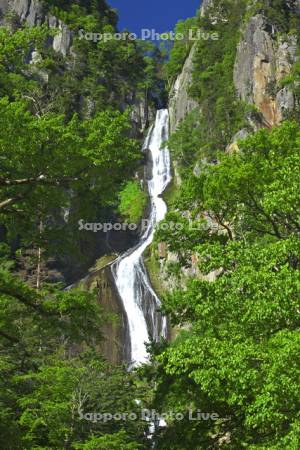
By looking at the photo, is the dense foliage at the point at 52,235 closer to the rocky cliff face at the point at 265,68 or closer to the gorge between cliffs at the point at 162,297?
the gorge between cliffs at the point at 162,297

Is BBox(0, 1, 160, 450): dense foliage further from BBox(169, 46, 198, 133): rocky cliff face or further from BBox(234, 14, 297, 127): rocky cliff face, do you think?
BBox(169, 46, 198, 133): rocky cliff face

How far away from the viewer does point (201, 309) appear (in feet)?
37.1

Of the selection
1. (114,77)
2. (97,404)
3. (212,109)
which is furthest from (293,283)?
(114,77)

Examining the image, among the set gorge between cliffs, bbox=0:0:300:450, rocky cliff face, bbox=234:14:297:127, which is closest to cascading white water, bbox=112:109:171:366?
rocky cliff face, bbox=234:14:297:127

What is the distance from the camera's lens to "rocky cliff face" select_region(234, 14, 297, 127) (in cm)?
5216

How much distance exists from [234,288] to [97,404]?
304 inches

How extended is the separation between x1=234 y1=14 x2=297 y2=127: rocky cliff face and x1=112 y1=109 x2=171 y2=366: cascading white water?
40.1ft

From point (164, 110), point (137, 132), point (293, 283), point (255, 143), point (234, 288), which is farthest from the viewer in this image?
point (164, 110)

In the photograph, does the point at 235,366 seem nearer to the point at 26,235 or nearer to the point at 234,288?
the point at 234,288

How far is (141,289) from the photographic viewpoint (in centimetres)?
4356

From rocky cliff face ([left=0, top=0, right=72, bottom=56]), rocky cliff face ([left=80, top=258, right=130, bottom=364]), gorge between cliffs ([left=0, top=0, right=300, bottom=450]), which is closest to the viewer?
gorge between cliffs ([left=0, top=0, right=300, bottom=450])

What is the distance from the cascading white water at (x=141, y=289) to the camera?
39219mm

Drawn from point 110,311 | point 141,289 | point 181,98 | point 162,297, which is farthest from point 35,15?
point 162,297

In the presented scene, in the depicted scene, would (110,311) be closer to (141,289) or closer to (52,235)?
(141,289)
